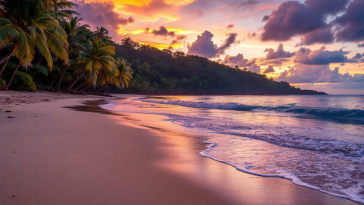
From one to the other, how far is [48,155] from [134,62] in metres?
61.1

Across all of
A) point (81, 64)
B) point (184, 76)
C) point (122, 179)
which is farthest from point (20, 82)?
point (184, 76)

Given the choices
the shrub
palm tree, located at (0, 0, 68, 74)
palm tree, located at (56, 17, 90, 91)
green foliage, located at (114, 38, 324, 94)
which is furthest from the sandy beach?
green foliage, located at (114, 38, 324, 94)

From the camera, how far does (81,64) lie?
2558 centimetres

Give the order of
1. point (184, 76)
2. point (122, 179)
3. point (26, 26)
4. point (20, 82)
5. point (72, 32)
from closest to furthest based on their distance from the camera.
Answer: point (122, 179) < point (26, 26) < point (20, 82) < point (72, 32) < point (184, 76)

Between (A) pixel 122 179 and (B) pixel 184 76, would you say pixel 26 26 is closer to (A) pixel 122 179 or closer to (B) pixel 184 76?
A: (A) pixel 122 179

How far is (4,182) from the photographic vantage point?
5.82 feet

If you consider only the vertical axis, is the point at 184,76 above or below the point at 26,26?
above

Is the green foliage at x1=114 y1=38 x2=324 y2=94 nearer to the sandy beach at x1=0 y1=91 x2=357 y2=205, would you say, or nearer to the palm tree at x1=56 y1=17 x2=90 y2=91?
the palm tree at x1=56 y1=17 x2=90 y2=91

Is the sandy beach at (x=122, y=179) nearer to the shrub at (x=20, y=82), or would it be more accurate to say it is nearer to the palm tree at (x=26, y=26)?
the palm tree at (x=26, y=26)

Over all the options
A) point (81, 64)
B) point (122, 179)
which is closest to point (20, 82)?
point (81, 64)

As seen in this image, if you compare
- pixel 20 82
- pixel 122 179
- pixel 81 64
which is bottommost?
pixel 122 179

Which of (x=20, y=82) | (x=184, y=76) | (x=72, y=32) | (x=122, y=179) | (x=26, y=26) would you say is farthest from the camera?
(x=184, y=76)

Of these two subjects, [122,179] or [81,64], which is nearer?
[122,179]

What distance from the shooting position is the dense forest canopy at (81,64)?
10.6 meters
